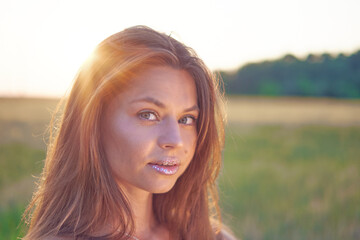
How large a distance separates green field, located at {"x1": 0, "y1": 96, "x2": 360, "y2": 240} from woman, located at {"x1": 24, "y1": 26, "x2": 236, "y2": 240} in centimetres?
90

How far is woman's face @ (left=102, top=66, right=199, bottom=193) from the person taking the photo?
1.77 m

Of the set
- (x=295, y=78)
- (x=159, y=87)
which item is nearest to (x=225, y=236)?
(x=159, y=87)

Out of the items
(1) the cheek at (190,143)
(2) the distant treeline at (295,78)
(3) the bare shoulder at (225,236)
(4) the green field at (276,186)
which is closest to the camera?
(1) the cheek at (190,143)

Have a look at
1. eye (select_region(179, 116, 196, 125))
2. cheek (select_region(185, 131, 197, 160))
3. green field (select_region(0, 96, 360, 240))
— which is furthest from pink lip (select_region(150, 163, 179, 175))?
green field (select_region(0, 96, 360, 240))

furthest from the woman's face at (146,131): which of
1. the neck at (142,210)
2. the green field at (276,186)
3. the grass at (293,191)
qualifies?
the grass at (293,191)

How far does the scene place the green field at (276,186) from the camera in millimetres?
4535

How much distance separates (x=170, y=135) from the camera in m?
1.79

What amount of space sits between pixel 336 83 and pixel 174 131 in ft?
54.0

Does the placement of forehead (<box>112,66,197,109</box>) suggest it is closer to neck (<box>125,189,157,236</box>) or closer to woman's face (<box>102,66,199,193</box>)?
woman's face (<box>102,66,199,193</box>)

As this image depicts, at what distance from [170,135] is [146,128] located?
0.11 m

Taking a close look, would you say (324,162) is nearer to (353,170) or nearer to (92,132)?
(353,170)

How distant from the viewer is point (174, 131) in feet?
5.89

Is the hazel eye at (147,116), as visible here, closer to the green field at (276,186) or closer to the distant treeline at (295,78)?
the green field at (276,186)

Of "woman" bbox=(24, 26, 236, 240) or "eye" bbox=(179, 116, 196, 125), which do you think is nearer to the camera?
"woman" bbox=(24, 26, 236, 240)
